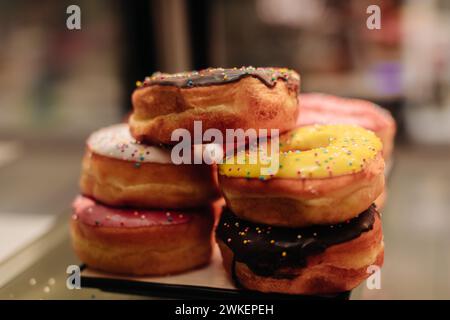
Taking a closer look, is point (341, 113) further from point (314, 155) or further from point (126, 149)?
point (126, 149)

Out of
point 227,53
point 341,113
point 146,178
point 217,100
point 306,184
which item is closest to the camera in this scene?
point 306,184

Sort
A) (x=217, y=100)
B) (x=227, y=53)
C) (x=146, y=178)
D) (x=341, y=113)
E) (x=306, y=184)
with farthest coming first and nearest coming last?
1. (x=227, y=53)
2. (x=341, y=113)
3. (x=146, y=178)
4. (x=217, y=100)
5. (x=306, y=184)

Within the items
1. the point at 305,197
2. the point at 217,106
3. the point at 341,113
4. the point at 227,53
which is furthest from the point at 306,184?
the point at 227,53

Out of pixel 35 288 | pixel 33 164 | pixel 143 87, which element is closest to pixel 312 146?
pixel 143 87

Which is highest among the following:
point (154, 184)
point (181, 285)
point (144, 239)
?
point (154, 184)

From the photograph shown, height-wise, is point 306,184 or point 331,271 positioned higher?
point 306,184

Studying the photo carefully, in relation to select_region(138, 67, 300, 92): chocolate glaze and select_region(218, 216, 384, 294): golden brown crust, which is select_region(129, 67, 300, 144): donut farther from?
select_region(218, 216, 384, 294): golden brown crust

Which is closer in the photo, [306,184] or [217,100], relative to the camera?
[306,184]
